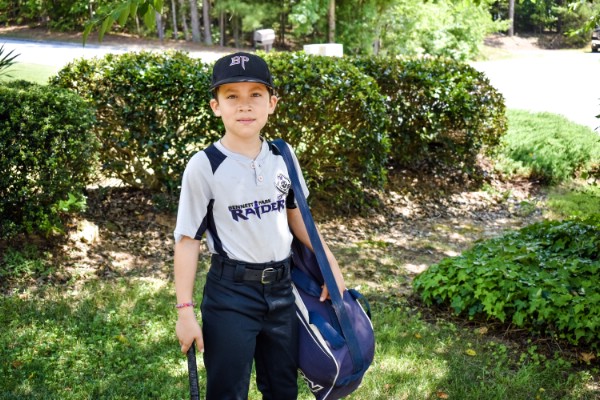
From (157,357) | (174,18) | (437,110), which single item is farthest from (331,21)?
(157,357)

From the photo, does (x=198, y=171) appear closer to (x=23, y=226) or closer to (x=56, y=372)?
(x=56, y=372)

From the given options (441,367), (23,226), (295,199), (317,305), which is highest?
(295,199)

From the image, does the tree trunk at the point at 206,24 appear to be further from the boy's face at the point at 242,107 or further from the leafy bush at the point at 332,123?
the boy's face at the point at 242,107

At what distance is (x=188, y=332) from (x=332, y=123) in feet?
15.2

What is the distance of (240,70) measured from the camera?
2.43 m

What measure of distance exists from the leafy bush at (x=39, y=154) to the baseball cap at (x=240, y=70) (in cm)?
318

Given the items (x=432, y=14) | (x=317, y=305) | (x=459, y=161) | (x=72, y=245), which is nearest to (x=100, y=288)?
(x=72, y=245)

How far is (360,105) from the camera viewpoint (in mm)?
6699

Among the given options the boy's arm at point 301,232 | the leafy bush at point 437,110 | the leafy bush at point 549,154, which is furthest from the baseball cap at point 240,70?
the leafy bush at point 549,154

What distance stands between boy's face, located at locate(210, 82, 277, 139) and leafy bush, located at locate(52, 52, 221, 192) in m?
3.71

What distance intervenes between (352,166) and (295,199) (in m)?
4.50

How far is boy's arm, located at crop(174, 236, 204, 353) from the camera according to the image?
241 cm

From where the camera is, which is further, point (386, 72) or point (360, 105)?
point (386, 72)

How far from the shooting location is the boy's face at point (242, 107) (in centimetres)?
246
